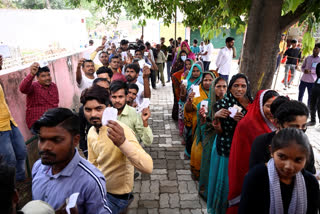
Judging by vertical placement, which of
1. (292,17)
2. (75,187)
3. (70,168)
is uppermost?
(292,17)

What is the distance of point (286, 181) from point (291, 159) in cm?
18

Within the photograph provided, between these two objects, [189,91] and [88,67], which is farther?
[88,67]

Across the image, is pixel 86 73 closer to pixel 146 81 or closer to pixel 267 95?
pixel 146 81

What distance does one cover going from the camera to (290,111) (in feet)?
5.92

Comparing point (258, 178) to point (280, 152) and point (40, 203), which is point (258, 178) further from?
point (40, 203)

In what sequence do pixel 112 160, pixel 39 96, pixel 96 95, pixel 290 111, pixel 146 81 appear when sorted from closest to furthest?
pixel 290 111, pixel 112 160, pixel 96 95, pixel 39 96, pixel 146 81

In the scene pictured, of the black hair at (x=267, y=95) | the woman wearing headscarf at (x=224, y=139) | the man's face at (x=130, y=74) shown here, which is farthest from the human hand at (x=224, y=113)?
the man's face at (x=130, y=74)

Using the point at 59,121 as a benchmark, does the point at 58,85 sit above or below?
below

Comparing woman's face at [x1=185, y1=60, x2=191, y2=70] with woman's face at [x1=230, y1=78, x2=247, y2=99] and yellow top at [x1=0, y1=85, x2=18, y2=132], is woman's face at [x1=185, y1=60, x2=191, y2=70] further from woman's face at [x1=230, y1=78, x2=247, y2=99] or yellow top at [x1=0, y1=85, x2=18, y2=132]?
yellow top at [x1=0, y1=85, x2=18, y2=132]

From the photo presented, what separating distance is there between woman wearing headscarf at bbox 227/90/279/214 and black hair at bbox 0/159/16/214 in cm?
195

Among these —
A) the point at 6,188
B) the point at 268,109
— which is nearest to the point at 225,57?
the point at 268,109

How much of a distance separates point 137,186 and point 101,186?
250cm

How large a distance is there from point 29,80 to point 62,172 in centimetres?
276

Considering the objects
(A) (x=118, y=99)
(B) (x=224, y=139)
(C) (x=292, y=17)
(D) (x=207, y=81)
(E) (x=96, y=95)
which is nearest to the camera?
(E) (x=96, y=95)
